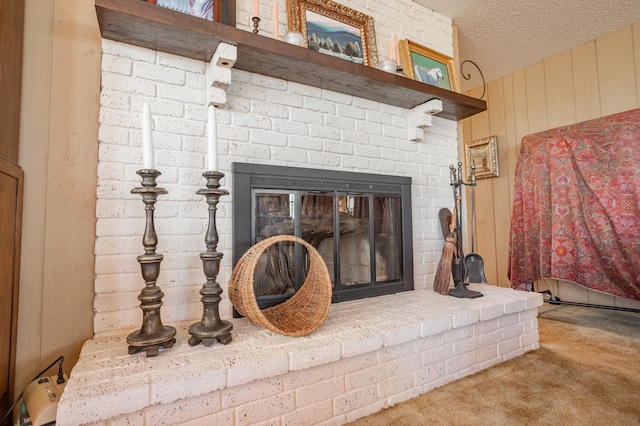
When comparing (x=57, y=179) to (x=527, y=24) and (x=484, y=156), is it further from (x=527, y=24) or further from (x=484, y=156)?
(x=484, y=156)

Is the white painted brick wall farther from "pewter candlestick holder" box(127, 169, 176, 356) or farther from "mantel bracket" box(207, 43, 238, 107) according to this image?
"pewter candlestick holder" box(127, 169, 176, 356)

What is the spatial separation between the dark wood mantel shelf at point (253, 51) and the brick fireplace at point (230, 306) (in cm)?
6

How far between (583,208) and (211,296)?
243cm

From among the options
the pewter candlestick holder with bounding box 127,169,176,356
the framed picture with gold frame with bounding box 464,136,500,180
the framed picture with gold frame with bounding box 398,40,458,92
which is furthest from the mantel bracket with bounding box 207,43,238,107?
the framed picture with gold frame with bounding box 464,136,500,180

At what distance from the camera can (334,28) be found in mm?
1729

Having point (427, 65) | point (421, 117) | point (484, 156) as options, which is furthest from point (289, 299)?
point (484, 156)

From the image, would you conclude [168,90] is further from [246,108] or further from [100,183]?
[100,183]

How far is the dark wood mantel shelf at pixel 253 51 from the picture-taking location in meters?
1.14

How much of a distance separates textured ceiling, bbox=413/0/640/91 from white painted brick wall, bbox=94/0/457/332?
840 millimetres

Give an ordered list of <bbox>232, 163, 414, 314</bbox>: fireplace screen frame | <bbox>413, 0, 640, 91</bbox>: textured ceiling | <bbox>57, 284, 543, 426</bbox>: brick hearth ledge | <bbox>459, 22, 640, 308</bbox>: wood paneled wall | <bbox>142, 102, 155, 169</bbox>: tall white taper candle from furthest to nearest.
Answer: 1. <bbox>459, 22, 640, 308</bbox>: wood paneled wall
2. <bbox>413, 0, 640, 91</bbox>: textured ceiling
3. <bbox>232, 163, 414, 314</bbox>: fireplace screen frame
4. <bbox>142, 102, 155, 169</bbox>: tall white taper candle
5. <bbox>57, 284, 543, 426</bbox>: brick hearth ledge

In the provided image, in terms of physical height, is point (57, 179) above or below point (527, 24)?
below

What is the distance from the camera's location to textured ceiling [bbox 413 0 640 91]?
2162 millimetres

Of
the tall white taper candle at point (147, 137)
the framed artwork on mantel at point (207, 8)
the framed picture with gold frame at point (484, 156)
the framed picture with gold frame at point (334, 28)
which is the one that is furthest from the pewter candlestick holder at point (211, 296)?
the framed picture with gold frame at point (484, 156)

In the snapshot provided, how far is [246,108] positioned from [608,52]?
284cm
